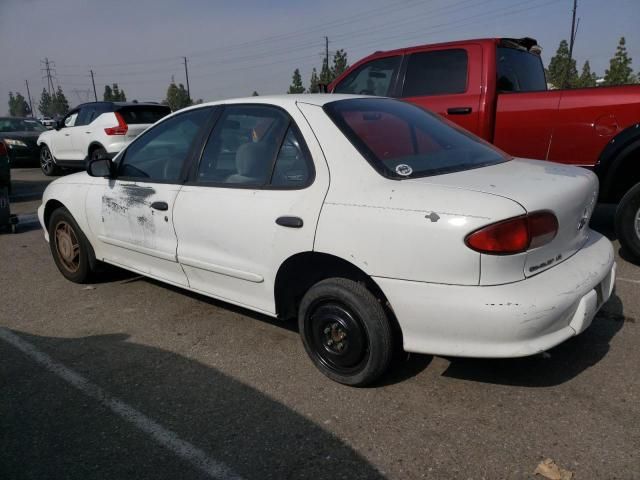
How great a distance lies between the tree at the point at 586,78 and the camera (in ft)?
106

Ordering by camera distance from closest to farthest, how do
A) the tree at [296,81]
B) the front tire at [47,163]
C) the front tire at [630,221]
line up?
the front tire at [630,221], the front tire at [47,163], the tree at [296,81]

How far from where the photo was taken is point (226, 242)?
3.23 meters

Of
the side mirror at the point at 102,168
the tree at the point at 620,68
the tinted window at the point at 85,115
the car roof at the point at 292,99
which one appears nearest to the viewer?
the car roof at the point at 292,99

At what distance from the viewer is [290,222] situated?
2.84 m

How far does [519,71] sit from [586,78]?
34.2 meters

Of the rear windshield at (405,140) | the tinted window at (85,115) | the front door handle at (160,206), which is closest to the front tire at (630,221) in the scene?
the rear windshield at (405,140)

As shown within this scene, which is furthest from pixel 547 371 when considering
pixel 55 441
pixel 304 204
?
pixel 55 441

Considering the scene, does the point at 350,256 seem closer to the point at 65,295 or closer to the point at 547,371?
the point at 547,371

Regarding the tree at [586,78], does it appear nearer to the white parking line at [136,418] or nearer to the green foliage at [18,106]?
the white parking line at [136,418]

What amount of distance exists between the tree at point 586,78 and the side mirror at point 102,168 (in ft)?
108

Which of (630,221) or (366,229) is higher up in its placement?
(366,229)

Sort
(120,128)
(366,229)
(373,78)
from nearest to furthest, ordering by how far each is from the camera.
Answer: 1. (366,229)
2. (373,78)
3. (120,128)

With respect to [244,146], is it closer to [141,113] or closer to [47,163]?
[141,113]

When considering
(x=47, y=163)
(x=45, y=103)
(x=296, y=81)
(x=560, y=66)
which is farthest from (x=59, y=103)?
(x=47, y=163)
